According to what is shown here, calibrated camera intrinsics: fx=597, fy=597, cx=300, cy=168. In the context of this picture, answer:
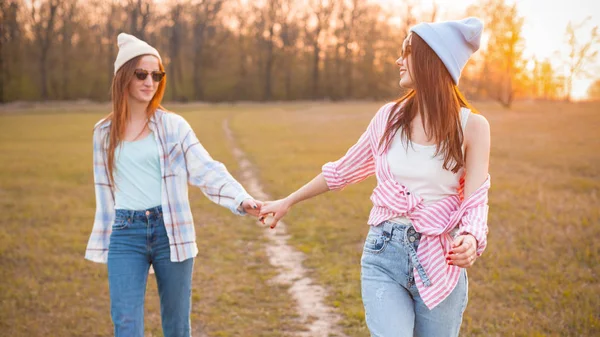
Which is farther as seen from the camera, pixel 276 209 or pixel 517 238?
pixel 517 238

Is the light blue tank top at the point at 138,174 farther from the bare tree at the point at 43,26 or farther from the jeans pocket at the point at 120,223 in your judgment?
the bare tree at the point at 43,26

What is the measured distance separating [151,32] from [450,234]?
66.5 m

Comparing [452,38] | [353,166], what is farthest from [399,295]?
[452,38]

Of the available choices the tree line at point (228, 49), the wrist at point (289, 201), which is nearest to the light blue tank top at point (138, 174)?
the wrist at point (289, 201)

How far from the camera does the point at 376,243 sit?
2807 millimetres

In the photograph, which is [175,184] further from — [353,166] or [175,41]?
[175,41]

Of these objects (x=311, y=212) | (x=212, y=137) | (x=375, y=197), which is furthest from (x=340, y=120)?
(x=375, y=197)

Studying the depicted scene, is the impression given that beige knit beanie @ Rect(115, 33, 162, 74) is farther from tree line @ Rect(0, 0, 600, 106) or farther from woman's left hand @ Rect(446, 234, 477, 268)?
tree line @ Rect(0, 0, 600, 106)

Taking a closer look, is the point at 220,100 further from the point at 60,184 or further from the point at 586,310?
the point at 586,310

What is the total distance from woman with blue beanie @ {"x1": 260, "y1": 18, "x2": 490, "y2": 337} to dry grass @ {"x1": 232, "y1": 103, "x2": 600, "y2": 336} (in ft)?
10.1

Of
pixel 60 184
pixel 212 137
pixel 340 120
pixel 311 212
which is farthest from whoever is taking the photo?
pixel 340 120

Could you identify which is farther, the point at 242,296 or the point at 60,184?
the point at 60,184

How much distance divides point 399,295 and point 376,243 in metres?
0.26

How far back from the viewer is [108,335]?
19.0 ft
